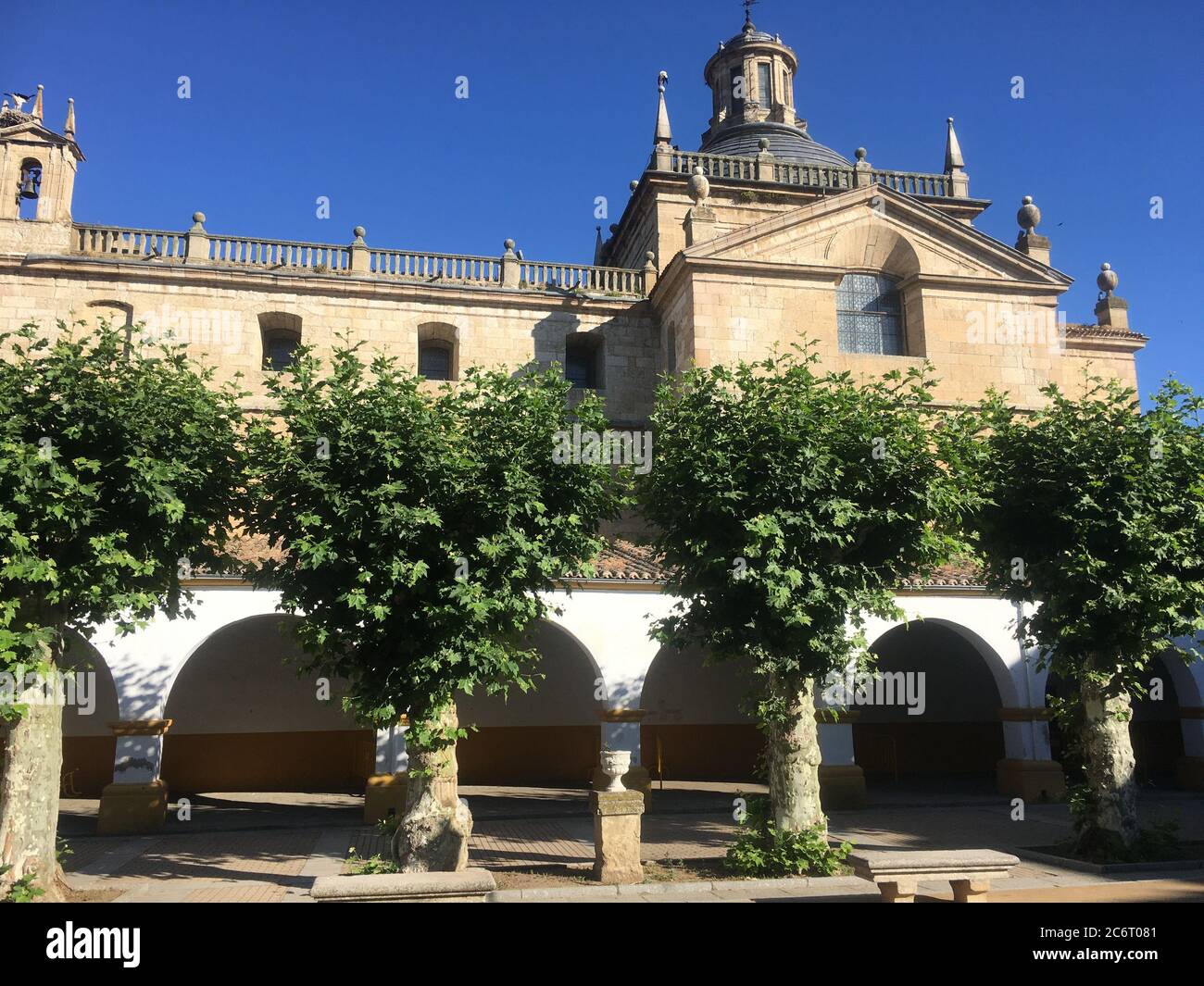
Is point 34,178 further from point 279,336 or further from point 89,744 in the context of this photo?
point 89,744

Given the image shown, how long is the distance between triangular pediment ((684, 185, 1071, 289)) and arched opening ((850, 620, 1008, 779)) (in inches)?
367

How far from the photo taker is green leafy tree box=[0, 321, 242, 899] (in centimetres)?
945

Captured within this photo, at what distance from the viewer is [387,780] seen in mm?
15445

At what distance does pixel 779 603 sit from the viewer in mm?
10812

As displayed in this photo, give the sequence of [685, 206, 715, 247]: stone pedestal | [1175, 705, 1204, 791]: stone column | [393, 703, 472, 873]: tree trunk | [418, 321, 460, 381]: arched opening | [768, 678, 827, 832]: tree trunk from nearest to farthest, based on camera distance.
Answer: [393, 703, 472, 873]: tree trunk → [768, 678, 827, 832]: tree trunk → [1175, 705, 1204, 791]: stone column → [685, 206, 715, 247]: stone pedestal → [418, 321, 460, 381]: arched opening

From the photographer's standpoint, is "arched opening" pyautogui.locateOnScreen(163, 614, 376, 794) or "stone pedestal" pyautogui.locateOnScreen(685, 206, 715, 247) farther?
"stone pedestal" pyautogui.locateOnScreen(685, 206, 715, 247)

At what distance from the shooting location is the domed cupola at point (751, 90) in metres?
31.4

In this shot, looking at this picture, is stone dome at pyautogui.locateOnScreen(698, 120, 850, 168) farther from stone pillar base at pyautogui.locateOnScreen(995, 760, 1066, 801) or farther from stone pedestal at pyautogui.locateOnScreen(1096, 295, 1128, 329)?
stone pillar base at pyautogui.locateOnScreen(995, 760, 1066, 801)

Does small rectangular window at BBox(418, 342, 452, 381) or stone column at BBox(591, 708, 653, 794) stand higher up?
small rectangular window at BBox(418, 342, 452, 381)

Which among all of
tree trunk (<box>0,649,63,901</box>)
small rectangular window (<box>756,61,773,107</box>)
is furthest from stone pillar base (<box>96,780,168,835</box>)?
small rectangular window (<box>756,61,773,107</box>)

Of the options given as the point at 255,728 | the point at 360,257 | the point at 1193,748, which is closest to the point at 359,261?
the point at 360,257
